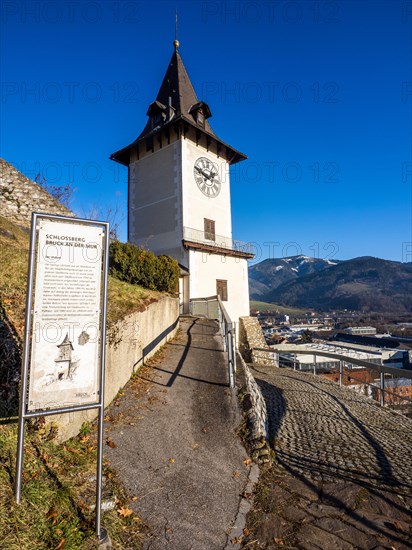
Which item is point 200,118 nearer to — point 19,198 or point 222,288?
point 222,288

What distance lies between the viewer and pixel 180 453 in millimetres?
4238

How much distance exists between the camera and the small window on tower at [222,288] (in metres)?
21.0

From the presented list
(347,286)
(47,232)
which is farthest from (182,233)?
(347,286)

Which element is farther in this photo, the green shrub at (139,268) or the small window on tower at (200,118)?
the small window on tower at (200,118)

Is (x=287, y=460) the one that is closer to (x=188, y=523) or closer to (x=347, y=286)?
(x=188, y=523)

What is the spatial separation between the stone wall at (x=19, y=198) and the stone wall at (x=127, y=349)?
18.7ft

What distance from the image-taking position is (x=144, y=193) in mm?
23000

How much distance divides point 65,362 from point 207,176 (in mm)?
21585

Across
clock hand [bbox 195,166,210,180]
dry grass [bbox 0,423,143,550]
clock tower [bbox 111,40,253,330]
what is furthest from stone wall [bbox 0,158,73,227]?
clock hand [bbox 195,166,210,180]

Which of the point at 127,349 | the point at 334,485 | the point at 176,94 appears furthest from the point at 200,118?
the point at 334,485

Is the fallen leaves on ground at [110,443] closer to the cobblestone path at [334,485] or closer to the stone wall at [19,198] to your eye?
the cobblestone path at [334,485]

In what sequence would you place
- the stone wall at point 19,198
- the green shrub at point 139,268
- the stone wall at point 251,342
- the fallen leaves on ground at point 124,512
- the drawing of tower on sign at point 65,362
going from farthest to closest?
1. the stone wall at point 251,342
2. the green shrub at point 139,268
3. the stone wall at point 19,198
4. the fallen leaves on ground at point 124,512
5. the drawing of tower on sign at point 65,362

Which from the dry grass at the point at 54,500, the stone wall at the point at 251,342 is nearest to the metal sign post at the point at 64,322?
the dry grass at the point at 54,500

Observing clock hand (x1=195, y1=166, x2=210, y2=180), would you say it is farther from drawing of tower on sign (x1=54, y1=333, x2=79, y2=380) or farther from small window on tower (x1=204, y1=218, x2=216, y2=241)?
drawing of tower on sign (x1=54, y1=333, x2=79, y2=380)
